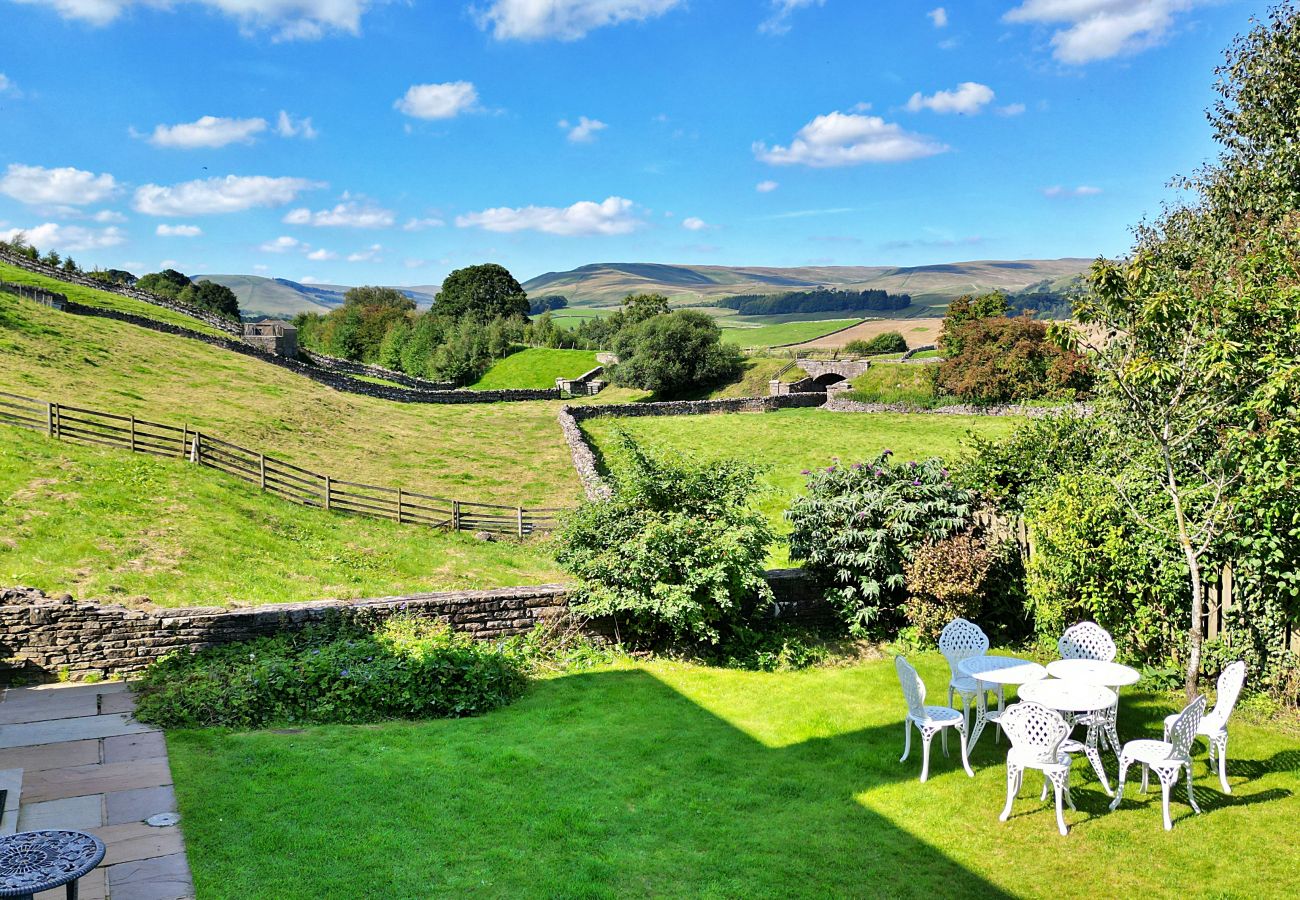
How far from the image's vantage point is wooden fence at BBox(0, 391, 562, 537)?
18625 mm

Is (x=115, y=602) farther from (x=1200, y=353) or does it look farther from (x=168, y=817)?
(x=1200, y=353)

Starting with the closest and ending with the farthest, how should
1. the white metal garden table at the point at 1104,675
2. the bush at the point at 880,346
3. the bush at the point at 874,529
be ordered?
the white metal garden table at the point at 1104,675 < the bush at the point at 874,529 < the bush at the point at 880,346

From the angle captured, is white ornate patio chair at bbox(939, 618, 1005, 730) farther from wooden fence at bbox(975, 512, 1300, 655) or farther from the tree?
the tree

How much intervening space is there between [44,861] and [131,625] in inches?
260

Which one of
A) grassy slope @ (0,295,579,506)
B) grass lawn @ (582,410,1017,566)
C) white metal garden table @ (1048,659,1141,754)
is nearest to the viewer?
white metal garden table @ (1048,659,1141,754)

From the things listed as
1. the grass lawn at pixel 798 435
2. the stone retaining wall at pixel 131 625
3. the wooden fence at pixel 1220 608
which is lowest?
the stone retaining wall at pixel 131 625

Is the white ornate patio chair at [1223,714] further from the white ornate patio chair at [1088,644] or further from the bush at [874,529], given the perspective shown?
the bush at [874,529]

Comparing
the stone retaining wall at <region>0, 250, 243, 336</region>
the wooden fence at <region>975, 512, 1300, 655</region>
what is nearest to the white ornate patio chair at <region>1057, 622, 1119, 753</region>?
the wooden fence at <region>975, 512, 1300, 655</region>

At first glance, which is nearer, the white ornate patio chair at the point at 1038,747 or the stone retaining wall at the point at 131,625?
the white ornate patio chair at the point at 1038,747

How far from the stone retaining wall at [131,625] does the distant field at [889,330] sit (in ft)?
233

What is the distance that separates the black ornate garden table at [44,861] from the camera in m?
4.32

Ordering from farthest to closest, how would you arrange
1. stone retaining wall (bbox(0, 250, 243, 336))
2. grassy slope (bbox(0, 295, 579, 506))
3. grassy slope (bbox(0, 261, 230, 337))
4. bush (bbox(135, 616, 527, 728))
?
1. stone retaining wall (bbox(0, 250, 243, 336))
2. grassy slope (bbox(0, 261, 230, 337))
3. grassy slope (bbox(0, 295, 579, 506))
4. bush (bbox(135, 616, 527, 728))

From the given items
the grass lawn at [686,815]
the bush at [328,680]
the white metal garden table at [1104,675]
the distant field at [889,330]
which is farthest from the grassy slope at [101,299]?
the distant field at [889,330]

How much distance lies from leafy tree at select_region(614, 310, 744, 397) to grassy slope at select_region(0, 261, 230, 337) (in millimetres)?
24104
